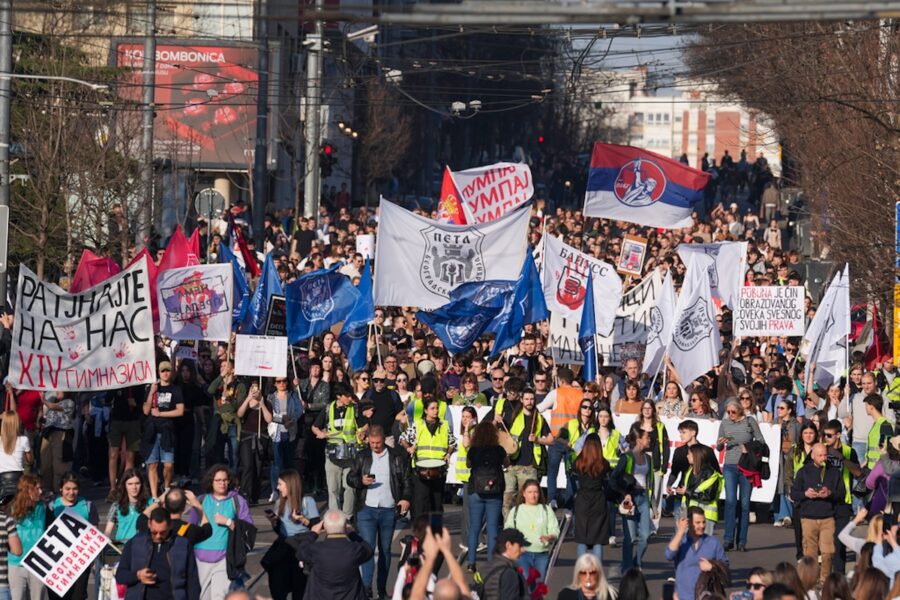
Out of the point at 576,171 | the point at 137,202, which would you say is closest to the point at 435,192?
the point at 576,171

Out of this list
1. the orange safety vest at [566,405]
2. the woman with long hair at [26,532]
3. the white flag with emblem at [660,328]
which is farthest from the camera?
the white flag with emblem at [660,328]

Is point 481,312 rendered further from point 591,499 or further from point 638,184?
point 638,184

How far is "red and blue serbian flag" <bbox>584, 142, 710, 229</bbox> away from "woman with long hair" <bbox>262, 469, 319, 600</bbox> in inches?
676

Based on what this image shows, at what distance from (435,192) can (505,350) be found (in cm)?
7487

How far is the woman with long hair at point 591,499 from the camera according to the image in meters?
16.1

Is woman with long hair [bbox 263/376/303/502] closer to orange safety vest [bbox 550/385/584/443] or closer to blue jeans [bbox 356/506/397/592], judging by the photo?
orange safety vest [bbox 550/385/584/443]

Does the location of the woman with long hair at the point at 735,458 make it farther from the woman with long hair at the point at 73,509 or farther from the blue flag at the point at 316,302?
the woman with long hair at the point at 73,509

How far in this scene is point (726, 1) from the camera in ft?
31.1

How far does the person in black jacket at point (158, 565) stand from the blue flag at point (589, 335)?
9796 mm

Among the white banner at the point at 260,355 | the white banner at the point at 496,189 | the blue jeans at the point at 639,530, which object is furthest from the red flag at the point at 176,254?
the blue jeans at the point at 639,530

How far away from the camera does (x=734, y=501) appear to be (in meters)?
18.8

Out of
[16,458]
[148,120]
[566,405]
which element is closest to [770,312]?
[566,405]

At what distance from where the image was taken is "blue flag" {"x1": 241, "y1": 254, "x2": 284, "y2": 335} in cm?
2270

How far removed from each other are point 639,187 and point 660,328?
7.92 metres
